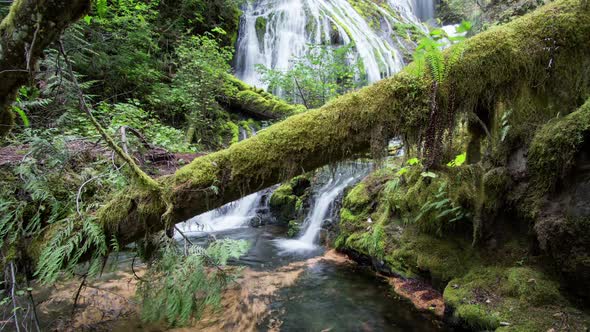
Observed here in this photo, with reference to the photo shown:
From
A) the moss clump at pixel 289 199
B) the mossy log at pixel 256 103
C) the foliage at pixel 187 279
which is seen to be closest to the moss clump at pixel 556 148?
the foliage at pixel 187 279

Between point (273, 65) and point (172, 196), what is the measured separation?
14245 mm

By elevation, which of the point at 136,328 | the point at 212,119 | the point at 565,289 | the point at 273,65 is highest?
the point at 273,65

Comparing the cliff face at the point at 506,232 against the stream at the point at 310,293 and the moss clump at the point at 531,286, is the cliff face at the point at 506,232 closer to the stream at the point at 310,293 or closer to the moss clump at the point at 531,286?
the moss clump at the point at 531,286

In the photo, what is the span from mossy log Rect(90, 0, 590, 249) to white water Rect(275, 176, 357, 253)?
5163 mm

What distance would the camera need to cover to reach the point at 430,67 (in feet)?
8.95

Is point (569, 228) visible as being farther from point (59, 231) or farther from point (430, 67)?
point (59, 231)

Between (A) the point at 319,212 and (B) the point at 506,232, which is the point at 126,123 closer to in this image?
(A) the point at 319,212

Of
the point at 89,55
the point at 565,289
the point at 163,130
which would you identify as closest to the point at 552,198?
the point at 565,289

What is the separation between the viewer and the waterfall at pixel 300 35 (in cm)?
1560

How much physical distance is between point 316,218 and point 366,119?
645 cm

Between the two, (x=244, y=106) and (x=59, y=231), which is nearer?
(x=59, y=231)

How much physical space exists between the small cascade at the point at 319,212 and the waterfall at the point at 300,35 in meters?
6.90

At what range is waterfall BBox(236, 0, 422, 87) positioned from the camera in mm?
15602

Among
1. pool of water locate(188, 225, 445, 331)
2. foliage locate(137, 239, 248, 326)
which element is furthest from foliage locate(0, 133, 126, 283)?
pool of water locate(188, 225, 445, 331)
